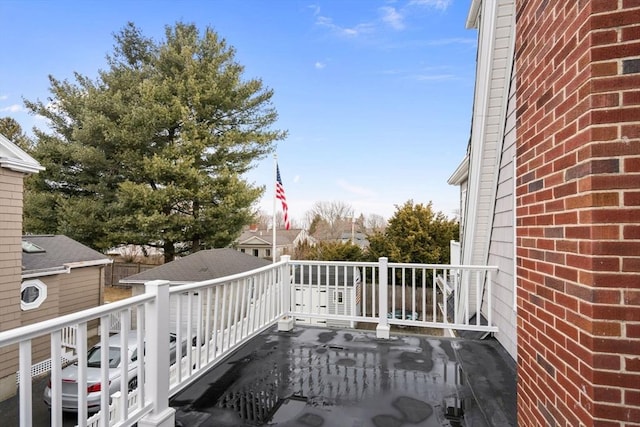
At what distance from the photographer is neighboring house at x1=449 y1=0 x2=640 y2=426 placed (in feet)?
3.80

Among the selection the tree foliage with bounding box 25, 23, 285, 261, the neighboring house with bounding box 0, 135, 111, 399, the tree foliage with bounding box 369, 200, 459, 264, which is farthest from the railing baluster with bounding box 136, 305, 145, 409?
the tree foliage with bounding box 369, 200, 459, 264

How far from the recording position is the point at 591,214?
120 centimetres

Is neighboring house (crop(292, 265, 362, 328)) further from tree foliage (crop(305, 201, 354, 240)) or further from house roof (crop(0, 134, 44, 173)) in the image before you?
tree foliage (crop(305, 201, 354, 240))

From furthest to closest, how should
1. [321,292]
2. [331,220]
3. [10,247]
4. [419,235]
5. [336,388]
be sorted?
[331,220]
[419,235]
[321,292]
[10,247]
[336,388]

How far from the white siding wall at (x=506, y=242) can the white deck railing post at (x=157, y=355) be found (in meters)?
3.21

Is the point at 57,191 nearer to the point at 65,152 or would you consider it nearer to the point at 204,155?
the point at 65,152

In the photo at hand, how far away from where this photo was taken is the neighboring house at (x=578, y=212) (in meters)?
1.16

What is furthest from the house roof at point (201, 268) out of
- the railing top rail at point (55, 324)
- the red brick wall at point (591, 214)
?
the red brick wall at point (591, 214)

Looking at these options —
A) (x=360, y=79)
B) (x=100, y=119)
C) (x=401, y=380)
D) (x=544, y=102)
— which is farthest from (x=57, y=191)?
(x=544, y=102)

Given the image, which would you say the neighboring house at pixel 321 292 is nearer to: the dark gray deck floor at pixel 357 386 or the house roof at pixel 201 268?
the dark gray deck floor at pixel 357 386

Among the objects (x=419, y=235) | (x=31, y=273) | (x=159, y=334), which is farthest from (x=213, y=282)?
(x=419, y=235)

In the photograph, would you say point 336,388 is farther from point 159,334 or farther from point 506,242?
point 506,242

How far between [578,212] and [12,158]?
383 inches

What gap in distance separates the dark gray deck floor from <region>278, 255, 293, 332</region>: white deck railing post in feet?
1.19
